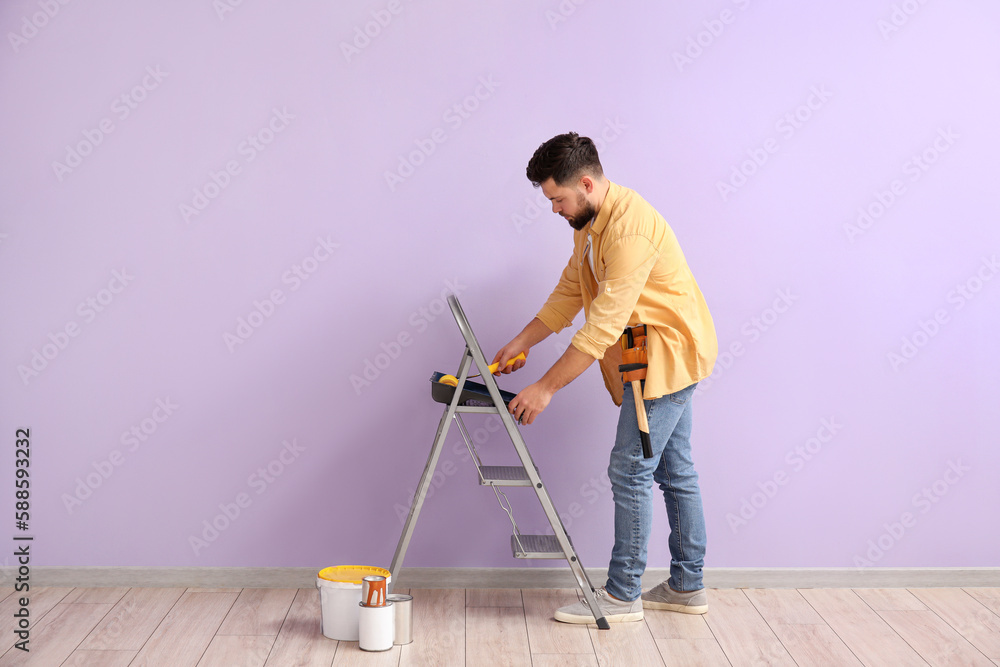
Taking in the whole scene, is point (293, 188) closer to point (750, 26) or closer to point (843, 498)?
point (750, 26)

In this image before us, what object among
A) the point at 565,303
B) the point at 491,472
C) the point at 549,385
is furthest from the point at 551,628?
the point at 565,303

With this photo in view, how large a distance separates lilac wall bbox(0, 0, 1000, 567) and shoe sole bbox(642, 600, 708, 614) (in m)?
0.22

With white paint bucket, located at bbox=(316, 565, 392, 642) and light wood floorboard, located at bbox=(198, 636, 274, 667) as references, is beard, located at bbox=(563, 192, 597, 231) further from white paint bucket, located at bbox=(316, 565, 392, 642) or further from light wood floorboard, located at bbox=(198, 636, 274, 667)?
light wood floorboard, located at bbox=(198, 636, 274, 667)

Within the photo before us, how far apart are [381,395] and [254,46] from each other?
1.23 m

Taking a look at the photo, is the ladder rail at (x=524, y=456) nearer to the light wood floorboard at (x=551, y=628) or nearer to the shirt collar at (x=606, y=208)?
the light wood floorboard at (x=551, y=628)

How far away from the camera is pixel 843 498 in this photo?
297 centimetres

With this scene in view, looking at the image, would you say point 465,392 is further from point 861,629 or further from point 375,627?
point 861,629

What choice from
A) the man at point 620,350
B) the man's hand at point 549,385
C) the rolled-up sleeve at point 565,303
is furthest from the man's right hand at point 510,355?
the man's hand at point 549,385

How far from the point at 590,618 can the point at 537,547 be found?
0.90ft

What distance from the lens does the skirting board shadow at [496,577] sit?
283 cm

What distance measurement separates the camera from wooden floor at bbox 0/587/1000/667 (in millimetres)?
2311

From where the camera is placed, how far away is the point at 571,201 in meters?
2.47

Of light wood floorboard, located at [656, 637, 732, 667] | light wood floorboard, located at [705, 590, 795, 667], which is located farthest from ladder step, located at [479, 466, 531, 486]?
light wood floorboard, located at [705, 590, 795, 667]

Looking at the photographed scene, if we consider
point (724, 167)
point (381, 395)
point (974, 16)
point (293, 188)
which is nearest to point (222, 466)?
point (381, 395)
